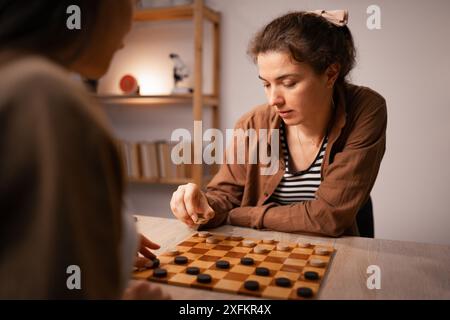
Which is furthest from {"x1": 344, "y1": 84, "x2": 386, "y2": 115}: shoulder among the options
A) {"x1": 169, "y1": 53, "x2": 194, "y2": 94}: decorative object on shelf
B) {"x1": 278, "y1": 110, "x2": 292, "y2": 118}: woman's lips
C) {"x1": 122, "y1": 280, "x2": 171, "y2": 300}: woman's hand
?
{"x1": 169, "y1": 53, "x2": 194, "y2": 94}: decorative object on shelf

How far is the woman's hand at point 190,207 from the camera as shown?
1.38 metres

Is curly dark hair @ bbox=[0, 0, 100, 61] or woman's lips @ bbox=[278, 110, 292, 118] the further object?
woman's lips @ bbox=[278, 110, 292, 118]

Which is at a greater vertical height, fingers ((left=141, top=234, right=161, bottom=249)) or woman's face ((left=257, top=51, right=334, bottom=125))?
woman's face ((left=257, top=51, right=334, bottom=125))

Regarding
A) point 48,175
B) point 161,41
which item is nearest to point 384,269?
point 48,175

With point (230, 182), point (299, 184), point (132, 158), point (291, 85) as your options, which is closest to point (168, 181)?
point (132, 158)

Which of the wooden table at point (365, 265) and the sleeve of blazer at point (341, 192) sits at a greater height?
the sleeve of blazer at point (341, 192)

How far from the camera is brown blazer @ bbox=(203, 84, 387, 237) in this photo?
4.55 ft

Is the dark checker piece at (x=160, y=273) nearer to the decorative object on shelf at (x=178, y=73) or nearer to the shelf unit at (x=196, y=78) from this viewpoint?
the shelf unit at (x=196, y=78)

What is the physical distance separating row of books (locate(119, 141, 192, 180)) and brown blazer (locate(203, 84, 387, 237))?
54.8 inches

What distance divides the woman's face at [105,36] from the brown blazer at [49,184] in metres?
0.12

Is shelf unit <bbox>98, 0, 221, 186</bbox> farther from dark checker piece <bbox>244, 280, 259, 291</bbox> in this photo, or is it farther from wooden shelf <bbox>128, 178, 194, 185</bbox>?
dark checker piece <bbox>244, 280, 259, 291</bbox>

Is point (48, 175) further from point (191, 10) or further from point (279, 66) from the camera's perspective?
point (191, 10)

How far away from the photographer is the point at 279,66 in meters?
1.55

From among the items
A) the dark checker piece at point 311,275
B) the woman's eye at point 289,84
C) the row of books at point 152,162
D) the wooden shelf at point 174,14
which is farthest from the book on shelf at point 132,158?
the dark checker piece at point 311,275
